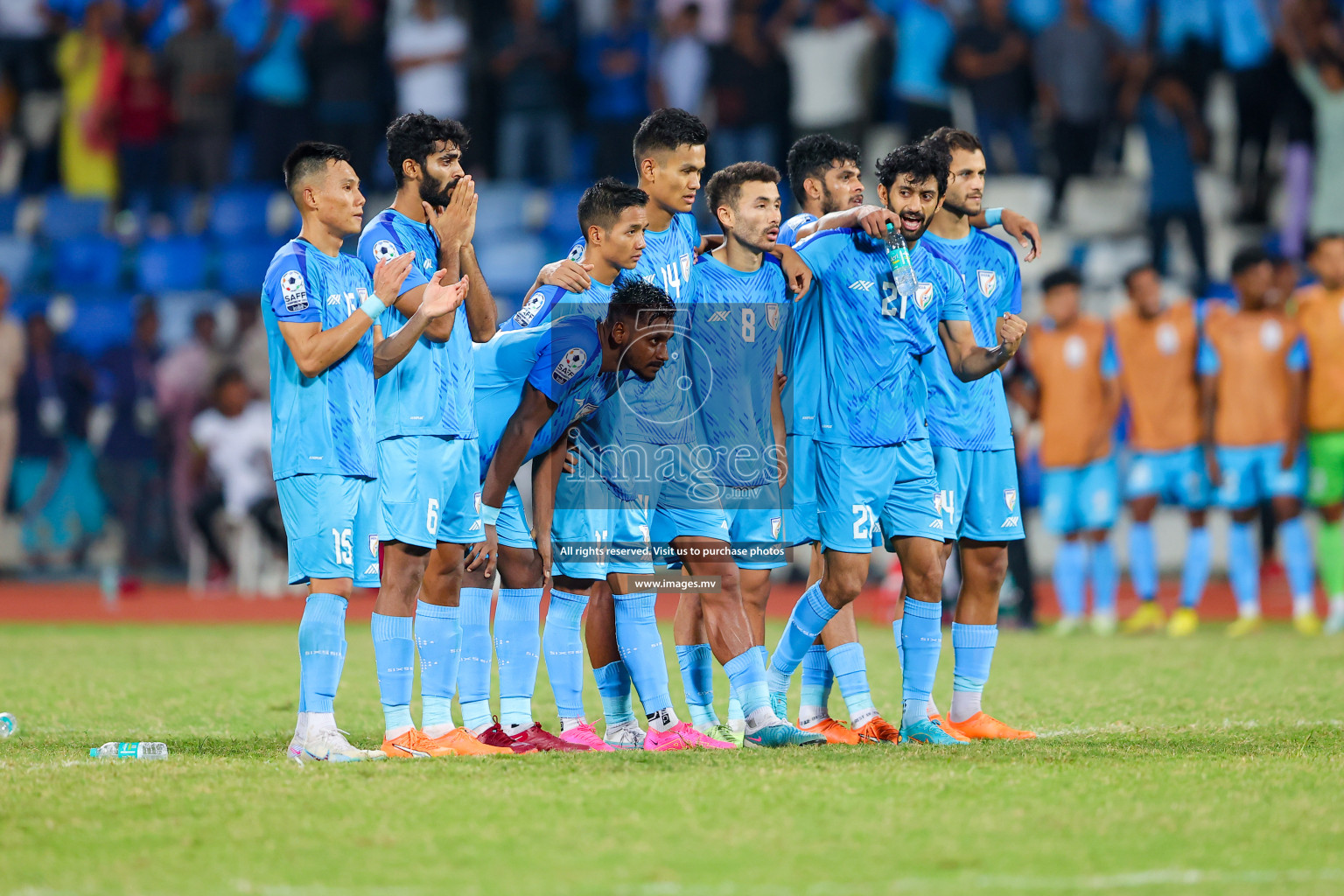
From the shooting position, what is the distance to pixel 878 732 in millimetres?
6469

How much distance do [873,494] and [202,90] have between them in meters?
13.7

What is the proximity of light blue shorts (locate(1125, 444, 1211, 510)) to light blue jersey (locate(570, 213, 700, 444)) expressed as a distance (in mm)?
6802

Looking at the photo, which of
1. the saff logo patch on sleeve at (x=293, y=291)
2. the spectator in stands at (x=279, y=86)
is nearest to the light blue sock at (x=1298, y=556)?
the saff logo patch on sleeve at (x=293, y=291)

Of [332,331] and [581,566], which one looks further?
[581,566]

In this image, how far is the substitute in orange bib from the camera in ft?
39.3

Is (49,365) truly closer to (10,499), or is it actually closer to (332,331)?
(10,499)

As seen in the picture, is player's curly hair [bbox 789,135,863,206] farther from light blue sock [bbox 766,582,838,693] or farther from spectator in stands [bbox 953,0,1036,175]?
spectator in stands [bbox 953,0,1036,175]

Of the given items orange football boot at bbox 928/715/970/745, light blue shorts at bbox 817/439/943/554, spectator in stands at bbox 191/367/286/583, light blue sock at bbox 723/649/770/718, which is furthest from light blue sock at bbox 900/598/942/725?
spectator in stands at bbox 191/367/286/583

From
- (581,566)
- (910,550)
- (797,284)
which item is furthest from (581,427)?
(910,550)

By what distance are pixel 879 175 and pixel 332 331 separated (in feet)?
7.61

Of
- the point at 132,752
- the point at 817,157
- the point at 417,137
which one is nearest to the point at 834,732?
the point at 817,157

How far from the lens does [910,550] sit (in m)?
6.52

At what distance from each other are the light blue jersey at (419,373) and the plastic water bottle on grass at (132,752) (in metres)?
1.46

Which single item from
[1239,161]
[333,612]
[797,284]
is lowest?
[333,612]
